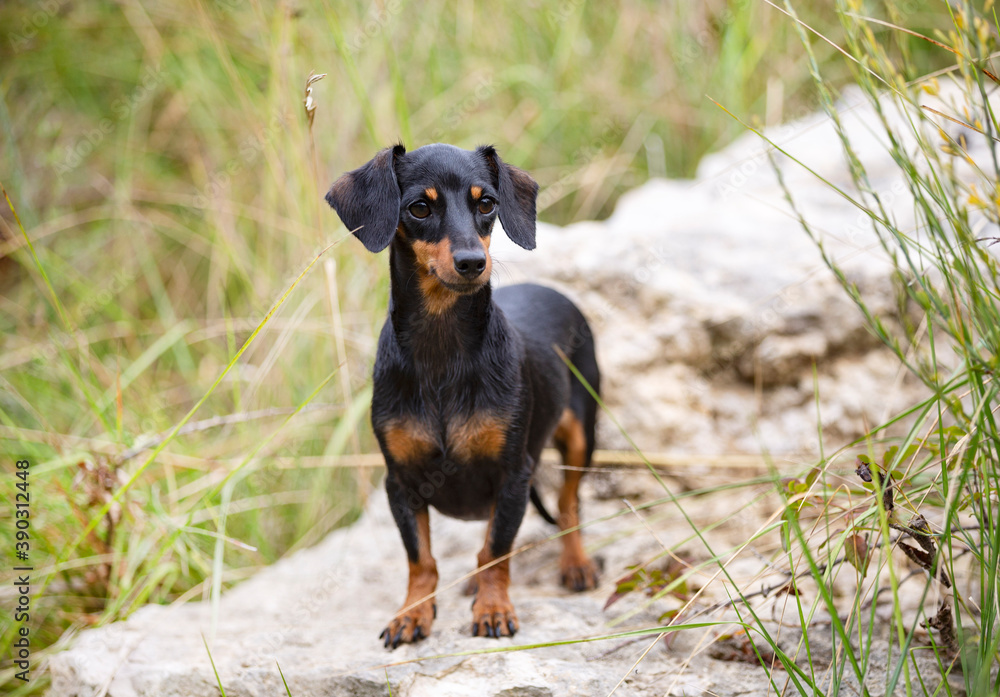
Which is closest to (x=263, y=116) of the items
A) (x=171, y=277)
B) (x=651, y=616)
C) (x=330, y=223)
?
(x=330, y=223)

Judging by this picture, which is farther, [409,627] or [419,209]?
[409,627]

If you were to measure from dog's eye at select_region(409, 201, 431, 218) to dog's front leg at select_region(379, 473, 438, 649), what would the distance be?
87cm

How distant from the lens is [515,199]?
2.54m

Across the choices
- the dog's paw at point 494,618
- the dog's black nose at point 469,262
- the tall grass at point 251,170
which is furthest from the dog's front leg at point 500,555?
the tall grass at point 251,170

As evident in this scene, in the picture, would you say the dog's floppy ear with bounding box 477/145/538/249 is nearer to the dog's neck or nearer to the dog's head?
the dog's head

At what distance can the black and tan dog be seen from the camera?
2.32 metres

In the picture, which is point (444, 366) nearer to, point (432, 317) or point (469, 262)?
point (432, 317)

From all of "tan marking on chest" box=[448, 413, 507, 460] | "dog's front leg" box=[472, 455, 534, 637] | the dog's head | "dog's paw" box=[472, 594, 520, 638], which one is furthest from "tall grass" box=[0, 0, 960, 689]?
"dog's paw" box=[472, 594, 520, 638]

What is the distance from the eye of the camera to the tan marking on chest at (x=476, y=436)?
243 cm

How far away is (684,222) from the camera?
13.9ft

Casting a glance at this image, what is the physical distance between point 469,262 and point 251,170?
12.3 feet

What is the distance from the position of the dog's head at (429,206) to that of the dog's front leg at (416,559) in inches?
29.1

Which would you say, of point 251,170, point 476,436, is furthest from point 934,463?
point 251,170

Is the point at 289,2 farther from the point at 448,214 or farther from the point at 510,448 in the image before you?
the point at 510,448
